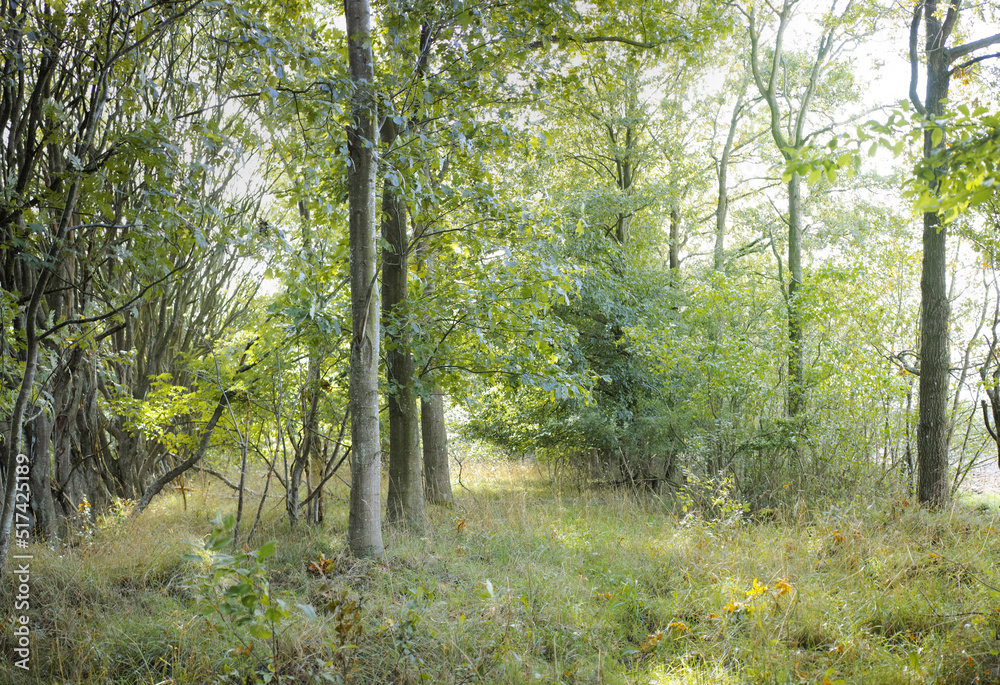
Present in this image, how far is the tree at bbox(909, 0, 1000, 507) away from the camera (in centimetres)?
599

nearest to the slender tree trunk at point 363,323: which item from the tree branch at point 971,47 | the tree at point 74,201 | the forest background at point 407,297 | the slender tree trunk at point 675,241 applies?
the forest background at point 407,297

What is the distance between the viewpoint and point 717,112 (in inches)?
628

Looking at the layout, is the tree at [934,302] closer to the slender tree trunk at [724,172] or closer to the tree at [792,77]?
the tree at [792,77]

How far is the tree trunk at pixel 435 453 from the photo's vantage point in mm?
7582

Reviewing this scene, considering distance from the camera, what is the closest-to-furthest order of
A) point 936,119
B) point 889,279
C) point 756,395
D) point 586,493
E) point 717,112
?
point 936,119 < point 756,395 < point 889,279 < point 586,493 < point 717,112

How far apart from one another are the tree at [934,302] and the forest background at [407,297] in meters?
0.03

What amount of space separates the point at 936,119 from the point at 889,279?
6.25 m

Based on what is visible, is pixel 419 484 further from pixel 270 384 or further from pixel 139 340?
pixel 139 340

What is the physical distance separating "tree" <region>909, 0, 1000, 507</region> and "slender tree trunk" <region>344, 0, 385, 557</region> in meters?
5.47

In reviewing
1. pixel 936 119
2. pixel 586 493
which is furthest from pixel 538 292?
pixel 586 493

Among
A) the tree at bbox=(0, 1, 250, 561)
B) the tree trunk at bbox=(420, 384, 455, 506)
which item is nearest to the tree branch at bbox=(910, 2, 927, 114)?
the tree trunk at bbox=(420, 384, 455, 506)

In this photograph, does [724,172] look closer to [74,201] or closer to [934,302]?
[934,302]

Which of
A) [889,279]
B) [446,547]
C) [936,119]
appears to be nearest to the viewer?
[936,119]

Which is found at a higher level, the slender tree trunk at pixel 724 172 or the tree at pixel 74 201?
the slender tree trunk at pixel 724 172
